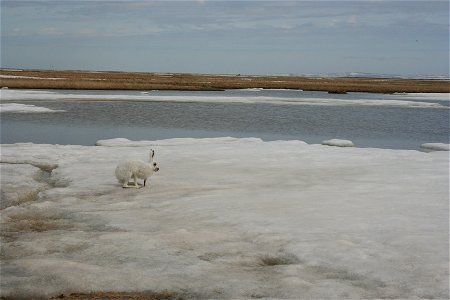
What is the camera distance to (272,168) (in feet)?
46.6

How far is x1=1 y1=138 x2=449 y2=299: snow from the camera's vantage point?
627 centimetres

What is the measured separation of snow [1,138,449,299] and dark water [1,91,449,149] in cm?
972

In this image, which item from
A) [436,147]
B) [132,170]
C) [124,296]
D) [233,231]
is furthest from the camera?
[436,147]

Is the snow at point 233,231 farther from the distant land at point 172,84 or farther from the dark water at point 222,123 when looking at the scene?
the distant land at point 172,84

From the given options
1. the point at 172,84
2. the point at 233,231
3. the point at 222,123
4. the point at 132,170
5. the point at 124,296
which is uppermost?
the point at 172,84

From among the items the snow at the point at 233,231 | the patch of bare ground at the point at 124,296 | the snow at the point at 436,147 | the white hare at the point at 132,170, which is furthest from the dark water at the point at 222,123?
the patch of bare ground at the point at 124,296

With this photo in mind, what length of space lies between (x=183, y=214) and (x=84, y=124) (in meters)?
19.9

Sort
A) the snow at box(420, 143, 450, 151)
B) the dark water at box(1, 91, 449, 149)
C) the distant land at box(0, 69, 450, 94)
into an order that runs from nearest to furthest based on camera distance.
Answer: the snow at box(420, 143, 450, 151), the dark water at box(1, 91, 449, 149), the distant land at box(0, 69, 450, 94)

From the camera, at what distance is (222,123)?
31.0 meters

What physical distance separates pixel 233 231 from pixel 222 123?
2291cm

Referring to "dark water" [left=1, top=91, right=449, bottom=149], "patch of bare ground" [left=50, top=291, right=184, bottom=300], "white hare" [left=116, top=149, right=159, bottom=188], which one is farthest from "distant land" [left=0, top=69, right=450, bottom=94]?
"patch of bare ground" [left=50, top=291, right=184, bottom=300]

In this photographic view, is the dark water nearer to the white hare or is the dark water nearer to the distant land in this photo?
the white hare

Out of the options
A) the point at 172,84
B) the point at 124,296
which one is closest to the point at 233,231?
the point at 124,296

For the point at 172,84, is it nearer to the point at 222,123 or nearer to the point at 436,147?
the point at 222,123
